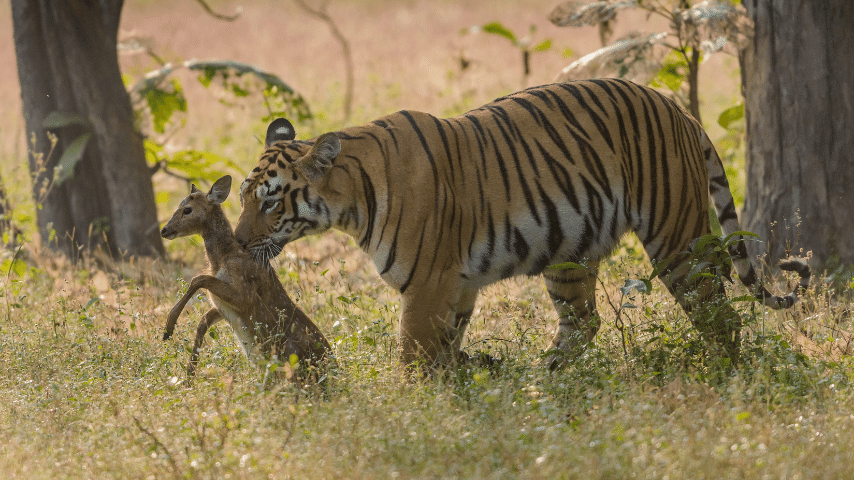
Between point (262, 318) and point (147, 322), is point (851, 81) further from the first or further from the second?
point (147, 322)

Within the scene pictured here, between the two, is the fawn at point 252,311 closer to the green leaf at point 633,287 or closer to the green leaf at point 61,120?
the green leaf at point 633,287

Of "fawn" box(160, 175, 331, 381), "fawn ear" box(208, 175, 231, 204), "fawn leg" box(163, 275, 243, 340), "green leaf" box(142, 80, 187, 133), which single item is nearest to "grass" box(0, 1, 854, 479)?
"fawn" box(160, 175, 331, 381)

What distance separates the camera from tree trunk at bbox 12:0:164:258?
322 inches

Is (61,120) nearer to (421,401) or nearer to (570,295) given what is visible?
(570,295)

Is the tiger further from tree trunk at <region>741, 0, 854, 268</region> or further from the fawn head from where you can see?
tree trunk at <region>741, 0, 854, 268</region>

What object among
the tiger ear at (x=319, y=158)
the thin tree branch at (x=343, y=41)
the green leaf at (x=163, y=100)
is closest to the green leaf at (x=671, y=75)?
the tiger ear at (x=319, y=158)

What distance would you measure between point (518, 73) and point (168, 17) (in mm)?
16411

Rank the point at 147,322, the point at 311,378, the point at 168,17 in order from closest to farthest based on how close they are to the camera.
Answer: the point at 311,378
the point at 147,322
the point at 168,17

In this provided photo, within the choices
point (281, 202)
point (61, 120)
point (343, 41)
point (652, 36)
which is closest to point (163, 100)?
point (61, 120)

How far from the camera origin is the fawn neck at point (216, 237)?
531 centimetres

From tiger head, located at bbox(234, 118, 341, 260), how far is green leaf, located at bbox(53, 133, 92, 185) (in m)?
3.57

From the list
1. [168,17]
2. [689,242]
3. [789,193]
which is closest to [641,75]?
[789,193]

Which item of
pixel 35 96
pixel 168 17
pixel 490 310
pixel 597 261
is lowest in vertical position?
pixel 490 310

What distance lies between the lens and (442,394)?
433cm
